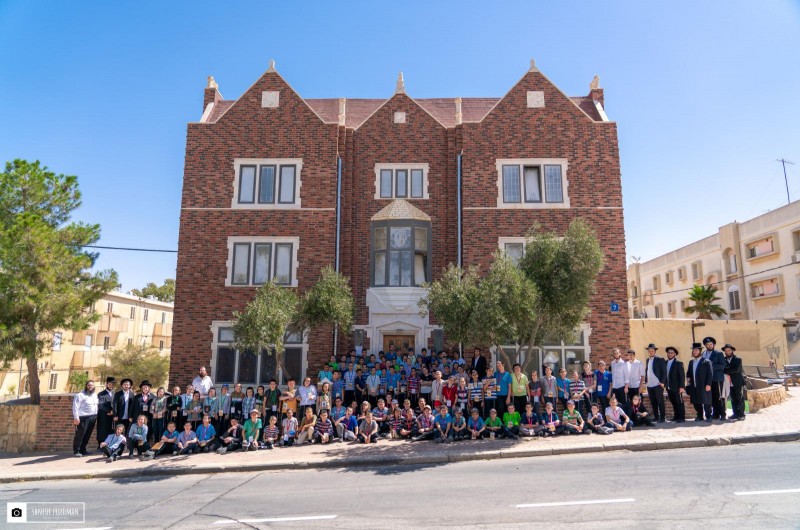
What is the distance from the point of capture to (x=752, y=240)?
37969 mm

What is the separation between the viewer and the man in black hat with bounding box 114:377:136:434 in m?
13.4

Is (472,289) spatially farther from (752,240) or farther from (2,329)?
(752,240)

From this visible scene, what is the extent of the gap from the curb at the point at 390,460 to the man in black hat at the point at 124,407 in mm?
2420

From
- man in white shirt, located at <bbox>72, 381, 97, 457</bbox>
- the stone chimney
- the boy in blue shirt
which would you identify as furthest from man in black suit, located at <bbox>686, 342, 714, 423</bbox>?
the stone chimney

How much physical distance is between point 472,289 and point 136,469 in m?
8.43

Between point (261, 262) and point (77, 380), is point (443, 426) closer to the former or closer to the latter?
point (261, 262)

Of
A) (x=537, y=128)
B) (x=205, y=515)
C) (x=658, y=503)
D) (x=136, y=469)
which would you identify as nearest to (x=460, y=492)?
(x=658, y=503)

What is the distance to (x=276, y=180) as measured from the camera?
61.9 feet

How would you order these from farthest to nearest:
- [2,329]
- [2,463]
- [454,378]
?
[2,329] < [454,378] < [2,463]

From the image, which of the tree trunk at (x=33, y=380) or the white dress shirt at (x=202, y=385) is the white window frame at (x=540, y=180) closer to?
the white dress shirt at (x=202, y=385)

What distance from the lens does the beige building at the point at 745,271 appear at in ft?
112

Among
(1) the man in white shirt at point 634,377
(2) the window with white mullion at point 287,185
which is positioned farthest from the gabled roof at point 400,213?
(1) the man in white shirt at point 634,377

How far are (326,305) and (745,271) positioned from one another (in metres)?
36.4

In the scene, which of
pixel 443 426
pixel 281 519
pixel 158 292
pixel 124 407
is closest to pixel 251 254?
pixel 124 407
